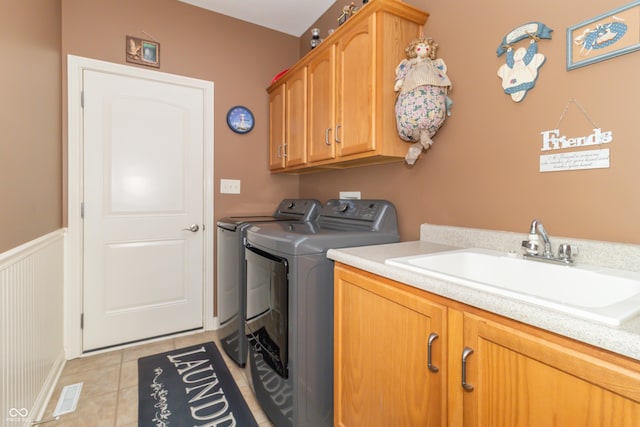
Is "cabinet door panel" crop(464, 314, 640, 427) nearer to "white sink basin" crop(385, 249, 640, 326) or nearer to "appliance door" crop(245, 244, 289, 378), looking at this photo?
"white sink basin" crop(385, 249, 640, 326)

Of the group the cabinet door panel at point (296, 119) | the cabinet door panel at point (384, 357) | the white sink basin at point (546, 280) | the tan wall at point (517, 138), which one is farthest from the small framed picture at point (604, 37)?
the cabinet door panel at point (296, 119)

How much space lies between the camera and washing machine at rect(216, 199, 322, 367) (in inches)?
78.3

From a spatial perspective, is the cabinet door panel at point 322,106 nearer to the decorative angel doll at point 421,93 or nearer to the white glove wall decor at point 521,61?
the decorative angel doll at point 421,93

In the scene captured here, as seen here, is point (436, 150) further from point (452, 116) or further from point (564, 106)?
point (564, 106)

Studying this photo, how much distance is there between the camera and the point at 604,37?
39.8 inches

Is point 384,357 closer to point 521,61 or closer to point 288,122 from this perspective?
point 521,61

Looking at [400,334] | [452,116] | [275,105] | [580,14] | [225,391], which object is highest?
[275,105]

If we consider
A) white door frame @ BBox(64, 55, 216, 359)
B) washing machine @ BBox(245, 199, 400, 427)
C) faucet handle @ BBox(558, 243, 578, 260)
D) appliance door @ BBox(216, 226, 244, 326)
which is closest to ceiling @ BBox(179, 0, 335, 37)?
white door frame @ BBox(64, 55, 216, 359)

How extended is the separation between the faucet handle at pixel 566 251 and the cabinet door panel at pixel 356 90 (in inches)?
35.0

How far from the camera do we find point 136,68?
2311mm

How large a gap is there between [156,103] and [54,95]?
24.5 inches

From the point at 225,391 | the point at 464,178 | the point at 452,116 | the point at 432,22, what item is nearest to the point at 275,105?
the point at 432,22

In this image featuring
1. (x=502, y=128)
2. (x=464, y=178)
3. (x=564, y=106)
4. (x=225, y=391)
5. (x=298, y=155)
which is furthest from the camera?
(x=298, y=155)

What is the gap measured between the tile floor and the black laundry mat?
0.13 ft
